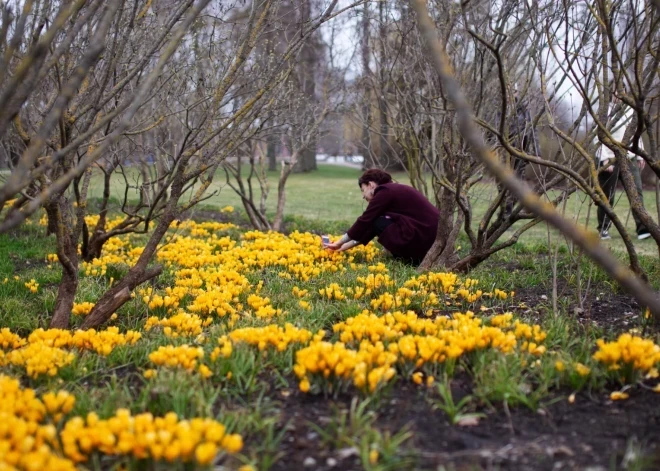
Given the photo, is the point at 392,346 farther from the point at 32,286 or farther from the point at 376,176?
the point at 376,176

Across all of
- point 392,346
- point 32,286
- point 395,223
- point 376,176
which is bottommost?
point 32,286

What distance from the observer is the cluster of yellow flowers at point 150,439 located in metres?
2.13

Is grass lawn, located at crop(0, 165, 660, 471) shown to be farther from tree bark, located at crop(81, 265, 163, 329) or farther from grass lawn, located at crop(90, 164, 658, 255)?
grass lawn, located at crop(90, 164, 658, 255)

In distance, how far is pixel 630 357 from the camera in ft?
9.48

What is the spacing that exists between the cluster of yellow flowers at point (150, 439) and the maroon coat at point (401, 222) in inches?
191

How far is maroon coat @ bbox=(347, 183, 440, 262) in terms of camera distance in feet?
23.0

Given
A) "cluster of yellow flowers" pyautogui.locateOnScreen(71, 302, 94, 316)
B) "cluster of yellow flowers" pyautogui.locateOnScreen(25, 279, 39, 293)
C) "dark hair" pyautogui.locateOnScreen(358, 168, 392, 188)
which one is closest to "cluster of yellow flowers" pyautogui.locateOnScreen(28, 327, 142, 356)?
"cluster of yellow flowers" pyautogui.locateOnScreen(71, 302, 94, 316)

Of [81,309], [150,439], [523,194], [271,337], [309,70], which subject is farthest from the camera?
[309,70]

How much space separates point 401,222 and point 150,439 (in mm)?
5168

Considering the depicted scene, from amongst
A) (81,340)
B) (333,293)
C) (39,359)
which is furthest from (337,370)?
(333,293)

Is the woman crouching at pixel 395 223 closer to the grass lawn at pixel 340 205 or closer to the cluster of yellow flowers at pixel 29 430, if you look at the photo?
the grass lawn at pixel 340 205

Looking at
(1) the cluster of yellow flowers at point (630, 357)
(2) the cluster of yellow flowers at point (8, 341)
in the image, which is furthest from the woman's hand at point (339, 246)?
(1) the cluster of yellow flowers at point (630, 357)

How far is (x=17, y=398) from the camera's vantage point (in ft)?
8.59

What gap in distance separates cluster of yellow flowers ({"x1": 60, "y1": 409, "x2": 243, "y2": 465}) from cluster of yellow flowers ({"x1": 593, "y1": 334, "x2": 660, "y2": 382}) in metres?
1.78
